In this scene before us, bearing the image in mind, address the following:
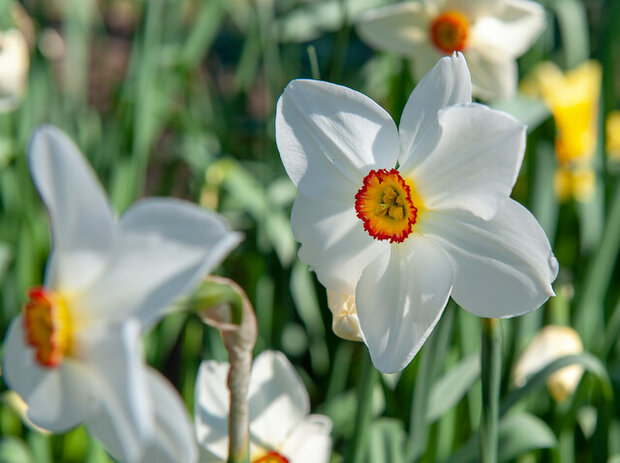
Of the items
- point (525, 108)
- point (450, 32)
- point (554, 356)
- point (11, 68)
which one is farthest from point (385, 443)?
point (11, 68)

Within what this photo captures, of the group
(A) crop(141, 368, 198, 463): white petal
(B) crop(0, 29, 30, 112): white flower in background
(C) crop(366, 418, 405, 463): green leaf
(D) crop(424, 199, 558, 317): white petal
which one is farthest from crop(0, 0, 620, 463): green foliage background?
Answer: (A) crop(141, 368, 198, 463): white petal

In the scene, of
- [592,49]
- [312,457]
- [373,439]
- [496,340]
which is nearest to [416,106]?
[496,340]

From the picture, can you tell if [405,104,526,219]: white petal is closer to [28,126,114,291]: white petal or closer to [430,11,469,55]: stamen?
[28,126,114,291]: white petal

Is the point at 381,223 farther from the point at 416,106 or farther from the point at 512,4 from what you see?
the point at 512,4

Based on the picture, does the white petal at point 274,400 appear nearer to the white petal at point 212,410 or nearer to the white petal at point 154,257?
the white petal at point 212,410

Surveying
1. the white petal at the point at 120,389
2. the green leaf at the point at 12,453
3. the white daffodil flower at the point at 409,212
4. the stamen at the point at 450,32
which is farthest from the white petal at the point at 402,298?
the green leaf at the point at 12,453

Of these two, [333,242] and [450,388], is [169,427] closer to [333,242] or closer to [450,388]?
A: [333,242]
